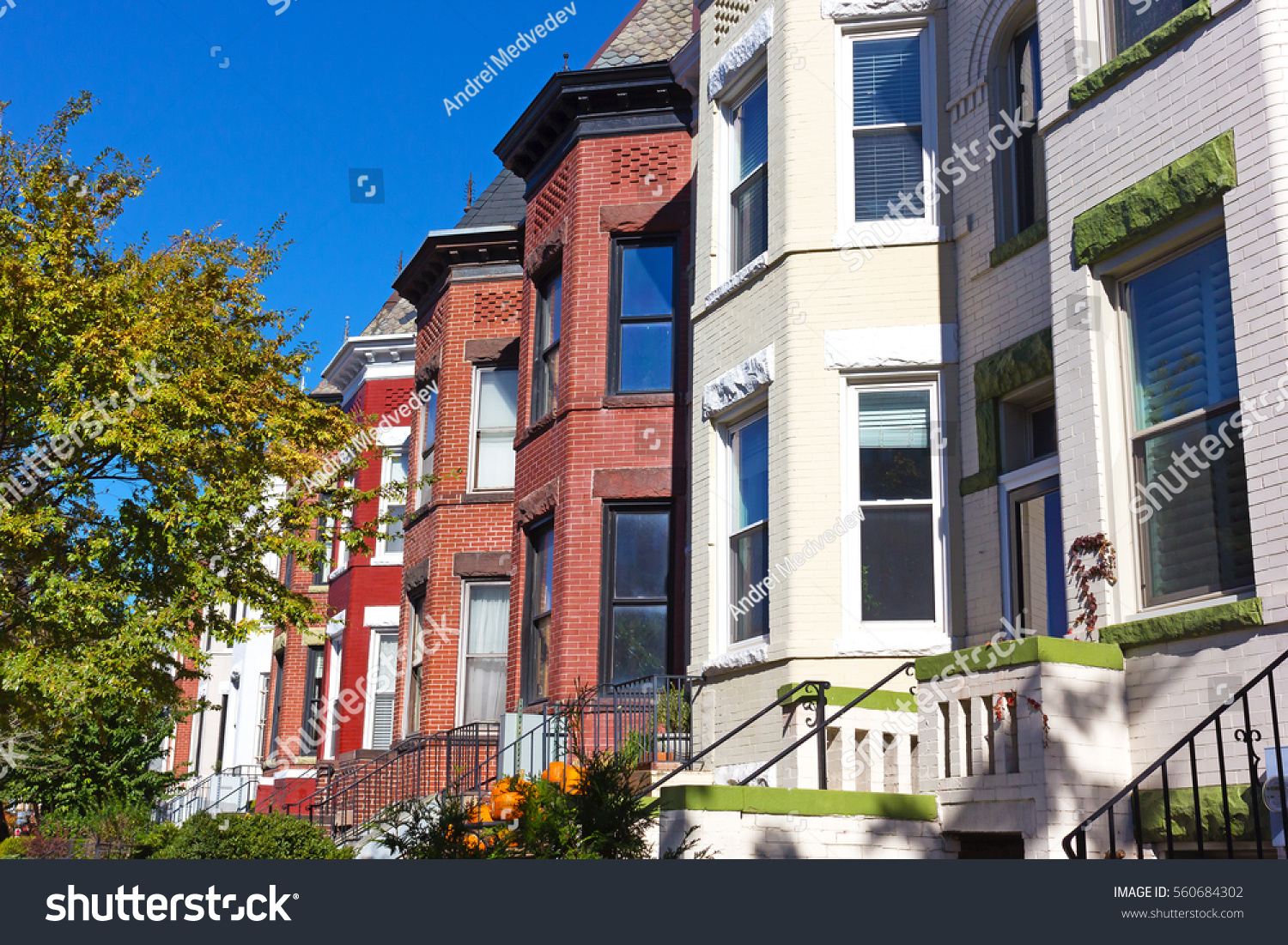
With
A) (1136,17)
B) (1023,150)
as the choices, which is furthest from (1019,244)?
(1136,17)

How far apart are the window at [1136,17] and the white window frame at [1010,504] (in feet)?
10.4

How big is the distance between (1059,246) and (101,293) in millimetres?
10697

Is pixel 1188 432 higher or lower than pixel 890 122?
lower

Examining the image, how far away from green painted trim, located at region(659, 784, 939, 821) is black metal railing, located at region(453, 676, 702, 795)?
12.3ft

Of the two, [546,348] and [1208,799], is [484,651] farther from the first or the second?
[1208,799]

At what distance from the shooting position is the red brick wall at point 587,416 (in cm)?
1614

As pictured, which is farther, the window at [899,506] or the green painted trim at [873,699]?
the window at [899,506]

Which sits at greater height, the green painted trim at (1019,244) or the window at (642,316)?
the window at (642,316)

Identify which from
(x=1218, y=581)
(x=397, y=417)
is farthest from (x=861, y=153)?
(x=397, y=417)

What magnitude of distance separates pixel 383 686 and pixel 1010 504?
15.9 metres

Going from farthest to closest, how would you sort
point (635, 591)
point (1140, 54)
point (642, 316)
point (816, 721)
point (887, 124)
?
point (642, 316) → point (635, 591) → point (887, 124) → point (816, 721) → point (1140, 54)

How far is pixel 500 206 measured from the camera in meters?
22.4

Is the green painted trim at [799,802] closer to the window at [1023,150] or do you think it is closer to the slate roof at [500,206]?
the window at [1023,150]

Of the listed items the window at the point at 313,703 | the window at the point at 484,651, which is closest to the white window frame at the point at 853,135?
the window at the point at 484,651
